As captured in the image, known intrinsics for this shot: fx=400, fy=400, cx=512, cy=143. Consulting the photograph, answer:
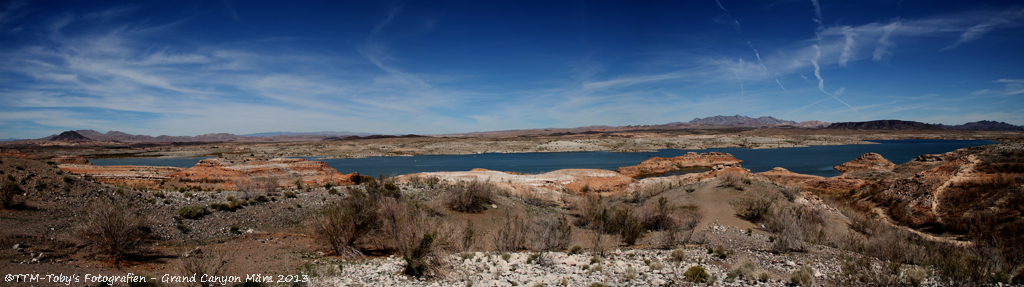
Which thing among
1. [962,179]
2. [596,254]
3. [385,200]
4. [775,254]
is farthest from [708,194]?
[385,200]

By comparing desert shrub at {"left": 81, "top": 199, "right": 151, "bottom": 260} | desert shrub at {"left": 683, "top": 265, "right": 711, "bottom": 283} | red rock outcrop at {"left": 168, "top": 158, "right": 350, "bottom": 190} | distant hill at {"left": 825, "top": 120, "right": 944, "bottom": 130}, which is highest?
distant hill at {"left": 825, "top": 120, "right": 944, "bottom": 130}

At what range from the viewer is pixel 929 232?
11.6 metres

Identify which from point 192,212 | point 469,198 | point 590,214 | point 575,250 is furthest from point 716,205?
point 192,212

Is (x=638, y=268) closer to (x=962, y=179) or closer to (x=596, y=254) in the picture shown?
(x=596, y=254)

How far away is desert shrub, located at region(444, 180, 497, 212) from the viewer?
14742 millimetres

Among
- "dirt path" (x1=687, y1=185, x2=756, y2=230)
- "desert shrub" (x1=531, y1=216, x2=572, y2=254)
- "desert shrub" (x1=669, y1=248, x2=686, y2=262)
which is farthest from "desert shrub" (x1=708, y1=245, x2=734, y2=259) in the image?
"dirt path" (x1=687, y1=185, x2=756, y2=230)

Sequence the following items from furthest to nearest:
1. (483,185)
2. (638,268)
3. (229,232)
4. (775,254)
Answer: (483,185), (229,232), (775,254), (638,268)

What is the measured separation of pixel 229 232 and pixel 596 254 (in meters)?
9.42

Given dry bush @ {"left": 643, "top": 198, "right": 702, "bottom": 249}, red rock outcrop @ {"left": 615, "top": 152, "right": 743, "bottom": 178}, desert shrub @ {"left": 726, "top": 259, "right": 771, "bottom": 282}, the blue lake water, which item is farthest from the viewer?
the blue lake water

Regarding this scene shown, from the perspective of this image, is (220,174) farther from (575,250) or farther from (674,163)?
(674,163)

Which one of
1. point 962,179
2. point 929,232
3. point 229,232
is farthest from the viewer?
point 962,179

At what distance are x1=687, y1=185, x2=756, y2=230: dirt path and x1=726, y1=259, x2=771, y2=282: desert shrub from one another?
18.6ft

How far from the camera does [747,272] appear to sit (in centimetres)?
655

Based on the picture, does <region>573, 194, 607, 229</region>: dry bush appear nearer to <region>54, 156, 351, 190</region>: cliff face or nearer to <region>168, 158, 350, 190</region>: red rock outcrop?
<region>54, 156, 351, 190</region>: cliff face
